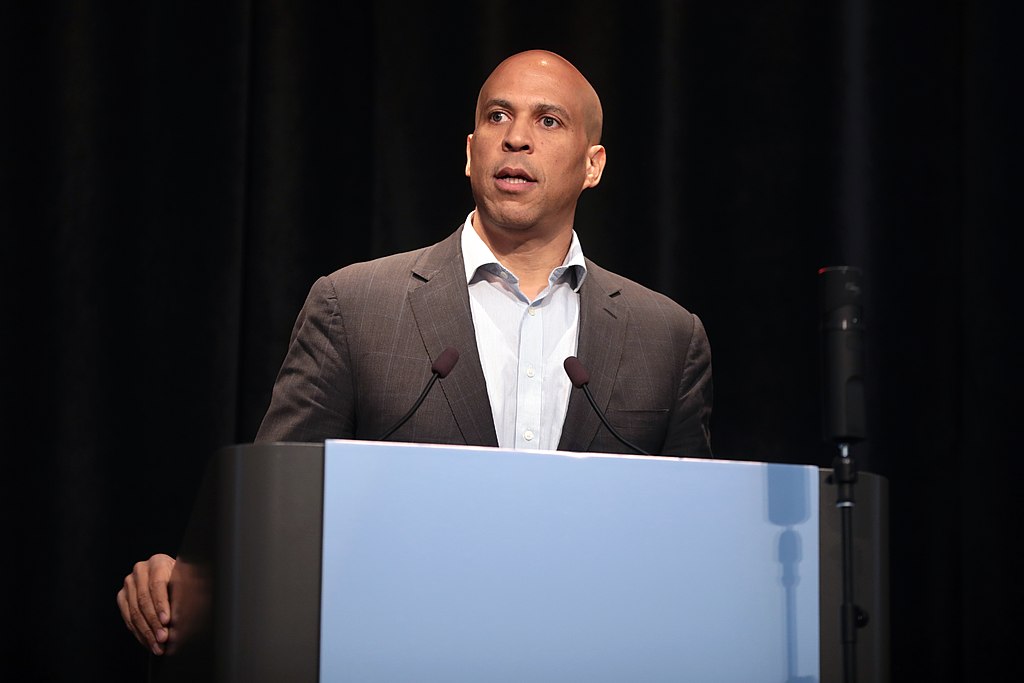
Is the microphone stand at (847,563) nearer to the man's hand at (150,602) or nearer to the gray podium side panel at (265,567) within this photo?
the gray podium side panel at (265,567)

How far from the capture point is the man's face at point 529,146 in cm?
201

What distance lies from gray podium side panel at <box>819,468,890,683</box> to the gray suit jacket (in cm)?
63

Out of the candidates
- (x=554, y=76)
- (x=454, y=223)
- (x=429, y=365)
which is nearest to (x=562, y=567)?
(x=429, y=365)

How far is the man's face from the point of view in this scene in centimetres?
201

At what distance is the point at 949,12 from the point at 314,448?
2.15m

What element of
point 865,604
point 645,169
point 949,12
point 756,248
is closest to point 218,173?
point 645,169

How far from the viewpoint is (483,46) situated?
2.83 metres

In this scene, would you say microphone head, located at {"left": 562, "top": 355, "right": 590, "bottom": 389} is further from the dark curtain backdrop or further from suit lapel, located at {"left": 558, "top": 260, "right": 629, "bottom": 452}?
the dark curtain backdrop

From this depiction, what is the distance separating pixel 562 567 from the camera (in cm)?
113

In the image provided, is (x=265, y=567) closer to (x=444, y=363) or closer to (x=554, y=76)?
(x=444, y=363)

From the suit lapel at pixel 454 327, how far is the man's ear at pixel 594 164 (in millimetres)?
268

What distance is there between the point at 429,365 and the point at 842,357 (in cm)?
80

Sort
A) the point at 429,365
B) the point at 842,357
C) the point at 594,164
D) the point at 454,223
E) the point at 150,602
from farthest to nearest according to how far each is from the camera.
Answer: the point at 454,223
the point at 594,164
the point at 429,365
the point at 150,602
the point at 842,357

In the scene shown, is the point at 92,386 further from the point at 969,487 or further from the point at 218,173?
the point at 969,487
